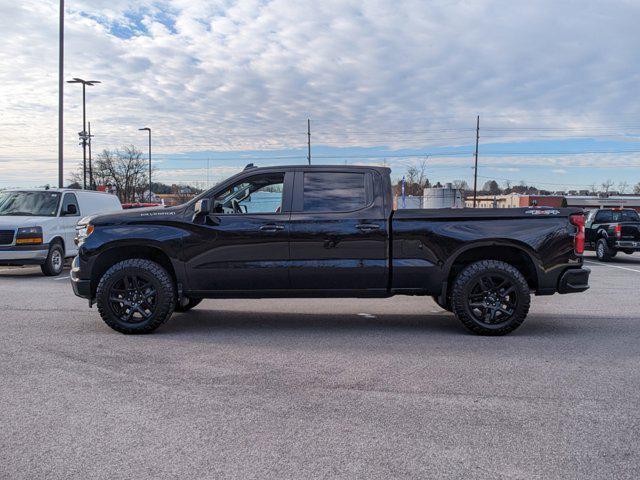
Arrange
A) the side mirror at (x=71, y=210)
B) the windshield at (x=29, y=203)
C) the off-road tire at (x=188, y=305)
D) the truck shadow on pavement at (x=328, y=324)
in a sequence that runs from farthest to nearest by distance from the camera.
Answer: the side mirror at (x=71, y=210)
the windshield at (x=29, y=203)
the off-road tire at (x=188, y=305)
the truck shadow on pavement at (x=328, y=324)

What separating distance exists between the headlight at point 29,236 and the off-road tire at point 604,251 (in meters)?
15.9

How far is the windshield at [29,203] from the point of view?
41.4 feet

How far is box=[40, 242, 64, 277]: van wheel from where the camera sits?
12.2 metres

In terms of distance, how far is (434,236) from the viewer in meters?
6.27

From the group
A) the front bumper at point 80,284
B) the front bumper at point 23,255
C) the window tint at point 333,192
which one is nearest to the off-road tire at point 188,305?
the front bumper at point 80,284

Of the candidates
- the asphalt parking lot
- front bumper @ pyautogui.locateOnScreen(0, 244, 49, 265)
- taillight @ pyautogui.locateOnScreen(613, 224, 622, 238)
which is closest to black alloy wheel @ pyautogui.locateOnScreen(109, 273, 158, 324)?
the asphalt parking lot

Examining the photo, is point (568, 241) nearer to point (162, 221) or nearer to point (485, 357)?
point (485, 357)

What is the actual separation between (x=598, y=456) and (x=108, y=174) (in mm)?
64251

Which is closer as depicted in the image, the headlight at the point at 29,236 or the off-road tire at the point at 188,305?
the off-road tire at the point at 188,305

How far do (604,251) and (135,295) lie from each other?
15.6 metres

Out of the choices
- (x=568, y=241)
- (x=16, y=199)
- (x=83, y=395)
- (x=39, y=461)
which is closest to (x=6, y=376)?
(x=83, y=395)

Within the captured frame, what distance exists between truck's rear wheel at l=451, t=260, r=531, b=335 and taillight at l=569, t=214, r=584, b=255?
72cm

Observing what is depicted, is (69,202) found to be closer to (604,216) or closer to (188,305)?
(188,305)

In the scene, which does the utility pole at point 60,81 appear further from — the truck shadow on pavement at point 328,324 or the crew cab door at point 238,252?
the crew cab door at point 238,252
